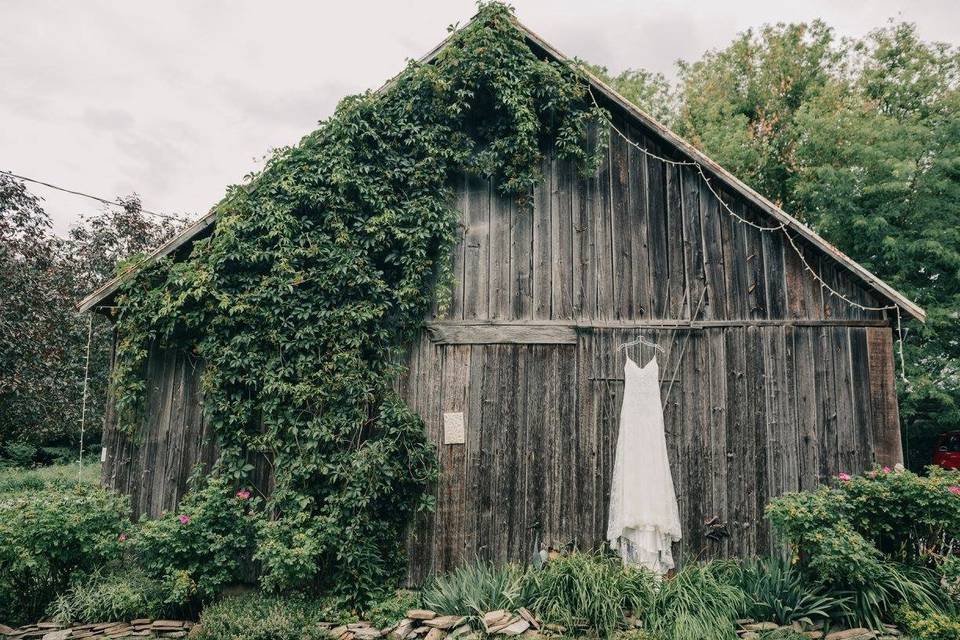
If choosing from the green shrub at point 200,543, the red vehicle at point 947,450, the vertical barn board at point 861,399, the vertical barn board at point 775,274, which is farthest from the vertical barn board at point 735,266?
the red vehicle at point 947,450

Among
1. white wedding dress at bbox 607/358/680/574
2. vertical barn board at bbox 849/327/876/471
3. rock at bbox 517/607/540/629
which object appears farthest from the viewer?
vertical barn board at bbox 849/327/876/471

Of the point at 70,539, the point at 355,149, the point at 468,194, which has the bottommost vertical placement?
the point at 70,539

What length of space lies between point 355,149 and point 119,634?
19.4 feet

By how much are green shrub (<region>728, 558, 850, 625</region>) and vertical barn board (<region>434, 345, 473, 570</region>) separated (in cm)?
320

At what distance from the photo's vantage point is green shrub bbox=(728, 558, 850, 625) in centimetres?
528

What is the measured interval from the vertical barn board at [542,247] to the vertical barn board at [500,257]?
0.33 meters

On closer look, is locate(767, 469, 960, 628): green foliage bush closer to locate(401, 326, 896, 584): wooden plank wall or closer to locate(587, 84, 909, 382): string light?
locate(401, 326, 896, 584): wooden plank wall

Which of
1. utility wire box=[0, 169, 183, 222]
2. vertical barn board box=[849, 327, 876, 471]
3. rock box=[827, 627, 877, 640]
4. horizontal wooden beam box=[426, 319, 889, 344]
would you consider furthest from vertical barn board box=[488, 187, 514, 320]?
utility wire box=[0, 169, 183, 222]

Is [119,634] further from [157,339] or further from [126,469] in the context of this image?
[157,339]

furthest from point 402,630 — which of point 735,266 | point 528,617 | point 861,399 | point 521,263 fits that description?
point 861,399

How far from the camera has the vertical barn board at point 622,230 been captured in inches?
270

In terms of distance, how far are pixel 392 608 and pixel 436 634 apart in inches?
37.6

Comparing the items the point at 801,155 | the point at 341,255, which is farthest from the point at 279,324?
the point at 801,155

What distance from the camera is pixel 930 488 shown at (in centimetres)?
515
